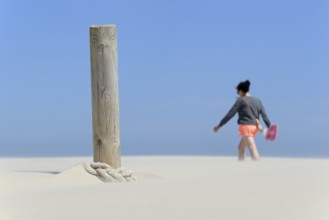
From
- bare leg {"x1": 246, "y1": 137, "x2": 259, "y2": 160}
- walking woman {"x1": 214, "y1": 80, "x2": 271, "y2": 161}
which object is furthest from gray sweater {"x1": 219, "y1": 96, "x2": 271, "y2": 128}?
bare leg {"x1": 246, "y1": 137, "x2": 259, "y2": 160}

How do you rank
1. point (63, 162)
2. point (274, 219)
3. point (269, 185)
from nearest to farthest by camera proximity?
point (274, 219)
point (269, 185)
point (63, 162)

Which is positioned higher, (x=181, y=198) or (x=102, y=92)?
(x=102, y=92)

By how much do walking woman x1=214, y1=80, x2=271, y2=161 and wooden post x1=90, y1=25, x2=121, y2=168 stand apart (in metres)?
2.91

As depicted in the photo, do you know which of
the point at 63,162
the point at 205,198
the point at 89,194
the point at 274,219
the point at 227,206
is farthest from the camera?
the point at 63,162

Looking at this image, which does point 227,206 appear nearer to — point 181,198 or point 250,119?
point 181,198

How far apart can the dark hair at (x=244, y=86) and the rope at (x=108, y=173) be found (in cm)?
322

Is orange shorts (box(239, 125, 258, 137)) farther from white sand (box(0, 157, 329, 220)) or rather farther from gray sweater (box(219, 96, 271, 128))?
white sand (box(0, 157, 329, 220))

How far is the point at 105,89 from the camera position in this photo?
8492 millimetres

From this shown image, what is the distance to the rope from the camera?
834cm

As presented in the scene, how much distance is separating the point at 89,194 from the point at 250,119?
190 inches

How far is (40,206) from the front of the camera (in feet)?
19.0

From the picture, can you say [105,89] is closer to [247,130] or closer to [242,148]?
[247,130]

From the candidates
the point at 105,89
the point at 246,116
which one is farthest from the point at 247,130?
the point at 105,89

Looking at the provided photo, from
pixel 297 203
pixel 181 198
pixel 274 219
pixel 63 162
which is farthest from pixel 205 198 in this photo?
pixel 63 162
